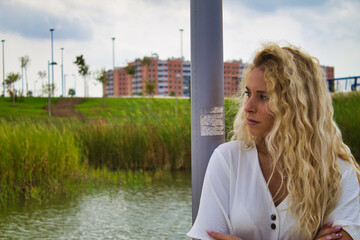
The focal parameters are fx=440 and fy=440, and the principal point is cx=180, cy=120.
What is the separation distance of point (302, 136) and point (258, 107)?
0.61 ft

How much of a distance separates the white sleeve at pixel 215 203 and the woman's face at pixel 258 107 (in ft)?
0.55

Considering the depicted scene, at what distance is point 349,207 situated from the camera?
155 centimetres

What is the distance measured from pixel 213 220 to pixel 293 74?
0.58 metres

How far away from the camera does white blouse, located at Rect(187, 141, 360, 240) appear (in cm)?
153

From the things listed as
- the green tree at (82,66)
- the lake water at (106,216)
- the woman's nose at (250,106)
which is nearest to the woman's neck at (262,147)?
the woman's nose at (250,106)

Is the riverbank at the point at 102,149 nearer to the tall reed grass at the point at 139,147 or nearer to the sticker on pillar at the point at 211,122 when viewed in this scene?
the tall reed grass at the point at 139,147

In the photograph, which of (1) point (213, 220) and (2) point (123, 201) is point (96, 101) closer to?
(2) point (123, 201)

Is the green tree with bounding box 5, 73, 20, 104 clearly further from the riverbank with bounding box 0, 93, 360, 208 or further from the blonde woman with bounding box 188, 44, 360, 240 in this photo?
the blonde woman with bounding box 188, 44, 360, 240

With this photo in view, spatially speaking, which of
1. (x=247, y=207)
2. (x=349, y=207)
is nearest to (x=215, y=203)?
(x=247, y=207)

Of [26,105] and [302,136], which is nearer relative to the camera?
[302,136]

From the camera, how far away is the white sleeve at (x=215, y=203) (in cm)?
153

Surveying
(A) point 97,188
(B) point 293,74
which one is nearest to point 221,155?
(B) point 293,74

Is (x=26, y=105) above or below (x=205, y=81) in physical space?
above

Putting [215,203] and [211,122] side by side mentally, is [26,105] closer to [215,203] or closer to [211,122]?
[211,122]
